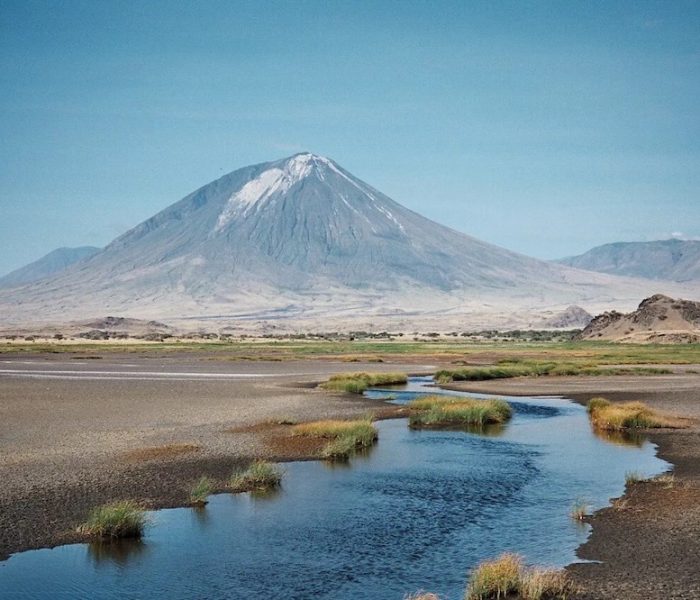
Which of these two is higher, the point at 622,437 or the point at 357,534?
the point at 357,534

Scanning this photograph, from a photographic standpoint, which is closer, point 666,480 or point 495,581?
point 495,581

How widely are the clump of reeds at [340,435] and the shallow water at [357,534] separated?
1.98 ft

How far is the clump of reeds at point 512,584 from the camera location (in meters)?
11.6

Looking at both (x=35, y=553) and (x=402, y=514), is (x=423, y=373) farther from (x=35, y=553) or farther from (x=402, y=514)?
(x=35, y=553)

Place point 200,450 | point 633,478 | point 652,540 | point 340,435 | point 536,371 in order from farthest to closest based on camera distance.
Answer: point 536,371 < point 340,435 < point 200,450 < point 633,478 < point 652,540

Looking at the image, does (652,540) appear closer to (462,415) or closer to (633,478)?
(633,478)

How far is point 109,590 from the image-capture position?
40.0ft

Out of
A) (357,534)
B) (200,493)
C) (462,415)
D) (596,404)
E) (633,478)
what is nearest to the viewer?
(357,534)

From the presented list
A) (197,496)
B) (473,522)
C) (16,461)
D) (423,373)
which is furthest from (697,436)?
(423,373)

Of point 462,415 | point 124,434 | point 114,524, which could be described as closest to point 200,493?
point 114,524

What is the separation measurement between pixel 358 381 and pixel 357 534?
28720 millimetres

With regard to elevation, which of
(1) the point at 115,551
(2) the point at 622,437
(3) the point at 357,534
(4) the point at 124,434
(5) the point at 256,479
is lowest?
(2) the point at 622,437

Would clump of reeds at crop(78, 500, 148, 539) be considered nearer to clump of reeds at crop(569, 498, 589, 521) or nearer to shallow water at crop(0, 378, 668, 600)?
shallow water at crop(0, 378, 668, 600)

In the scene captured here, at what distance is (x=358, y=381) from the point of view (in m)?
43.8
